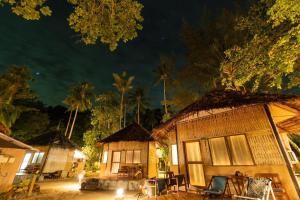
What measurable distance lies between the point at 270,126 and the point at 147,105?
30721 mm

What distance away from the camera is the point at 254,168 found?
628 centimetres

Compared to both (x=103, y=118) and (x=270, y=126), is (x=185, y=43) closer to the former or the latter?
(x=270, y=126)

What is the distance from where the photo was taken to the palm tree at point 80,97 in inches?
1240

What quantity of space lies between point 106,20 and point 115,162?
1320 centimetres

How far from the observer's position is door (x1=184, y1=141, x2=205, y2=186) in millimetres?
7902

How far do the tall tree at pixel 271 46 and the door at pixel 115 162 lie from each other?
478 inches

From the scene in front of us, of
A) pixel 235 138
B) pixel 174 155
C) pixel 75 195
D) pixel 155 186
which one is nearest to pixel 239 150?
pixel 235 138

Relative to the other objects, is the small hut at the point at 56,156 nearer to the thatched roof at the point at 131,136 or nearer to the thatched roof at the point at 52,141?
the thatched roof at the point at 52,141

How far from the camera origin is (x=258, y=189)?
16.0 feet

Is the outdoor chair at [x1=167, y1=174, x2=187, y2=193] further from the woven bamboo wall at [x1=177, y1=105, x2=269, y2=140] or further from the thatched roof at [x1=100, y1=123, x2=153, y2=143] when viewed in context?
the thatched roof at [x1=100, y1=123, x2=153, y2=143]

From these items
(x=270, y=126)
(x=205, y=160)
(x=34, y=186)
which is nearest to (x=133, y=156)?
(x=34, y=186)

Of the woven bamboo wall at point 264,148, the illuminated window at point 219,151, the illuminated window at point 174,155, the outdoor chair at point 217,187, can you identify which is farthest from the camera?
the illuminated window at point 174,155

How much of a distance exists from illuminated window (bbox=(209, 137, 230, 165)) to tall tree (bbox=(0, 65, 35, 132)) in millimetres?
23889

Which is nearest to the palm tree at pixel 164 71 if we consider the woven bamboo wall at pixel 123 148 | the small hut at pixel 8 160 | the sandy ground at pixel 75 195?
the woven bamboo wall at pixel 123 148
